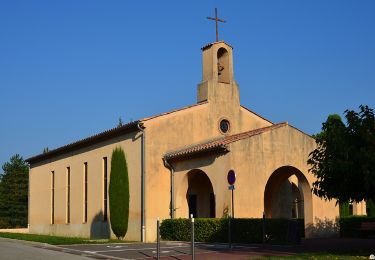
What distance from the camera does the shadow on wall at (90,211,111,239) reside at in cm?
2864

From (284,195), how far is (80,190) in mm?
12328

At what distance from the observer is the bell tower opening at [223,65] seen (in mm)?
28609

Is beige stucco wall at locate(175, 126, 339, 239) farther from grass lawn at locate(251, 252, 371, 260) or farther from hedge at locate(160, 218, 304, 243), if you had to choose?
grass lawn at locate(251, 252, 371, 260)

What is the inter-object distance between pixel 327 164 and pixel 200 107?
12.2 m

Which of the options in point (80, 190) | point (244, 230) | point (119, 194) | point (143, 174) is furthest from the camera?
point (80, 190)

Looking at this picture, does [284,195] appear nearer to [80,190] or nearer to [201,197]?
[201,197]

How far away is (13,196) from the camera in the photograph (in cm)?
7188

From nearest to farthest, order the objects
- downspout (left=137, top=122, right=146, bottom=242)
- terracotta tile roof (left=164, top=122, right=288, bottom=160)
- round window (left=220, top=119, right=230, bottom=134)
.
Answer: terracotta tile roof (left=164, top=122, right=288, bottom=160), downspout (left=137, top=122, right=146, bottom=242), round window (left=220, top=119, right=230, bottom=134)

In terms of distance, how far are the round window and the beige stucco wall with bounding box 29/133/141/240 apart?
16.0 feet

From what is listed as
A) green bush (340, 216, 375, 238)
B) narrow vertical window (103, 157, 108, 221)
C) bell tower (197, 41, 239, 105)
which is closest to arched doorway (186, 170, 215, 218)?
bell tower (197, 41, 239, 105)

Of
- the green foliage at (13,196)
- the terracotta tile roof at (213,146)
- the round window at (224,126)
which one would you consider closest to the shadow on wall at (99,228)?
the terracotta tile roof at (213,146)

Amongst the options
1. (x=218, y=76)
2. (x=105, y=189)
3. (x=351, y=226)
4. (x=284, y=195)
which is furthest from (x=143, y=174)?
(x=351, y=226)

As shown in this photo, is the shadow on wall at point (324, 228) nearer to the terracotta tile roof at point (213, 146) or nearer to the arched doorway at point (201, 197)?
the terracotta tile roof at point (213, 146)

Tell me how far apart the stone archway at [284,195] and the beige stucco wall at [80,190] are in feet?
24.4
